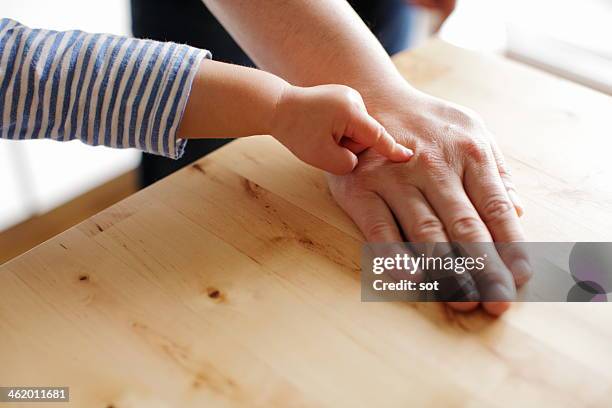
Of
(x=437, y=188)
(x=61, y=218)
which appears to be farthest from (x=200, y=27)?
(x=61, y=218)

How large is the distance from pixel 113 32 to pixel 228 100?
932 mm

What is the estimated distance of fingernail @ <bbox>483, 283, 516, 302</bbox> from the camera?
21.0 inches

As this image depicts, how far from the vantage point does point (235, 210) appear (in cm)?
64

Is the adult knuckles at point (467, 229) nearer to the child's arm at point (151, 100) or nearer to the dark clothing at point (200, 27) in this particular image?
the child's arm at point (151, 100)

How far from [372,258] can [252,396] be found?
7.2 inches

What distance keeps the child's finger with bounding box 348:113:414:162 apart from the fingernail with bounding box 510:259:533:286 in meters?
0.15

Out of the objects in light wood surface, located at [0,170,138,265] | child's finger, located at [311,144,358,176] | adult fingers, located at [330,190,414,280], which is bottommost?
light wood surface, located at [0,170,138,265]

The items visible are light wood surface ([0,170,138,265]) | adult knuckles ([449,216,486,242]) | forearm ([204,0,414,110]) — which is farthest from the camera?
light wood surface ([0,170,138,265])

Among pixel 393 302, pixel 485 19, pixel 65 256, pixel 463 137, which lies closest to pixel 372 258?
pixel 393 302

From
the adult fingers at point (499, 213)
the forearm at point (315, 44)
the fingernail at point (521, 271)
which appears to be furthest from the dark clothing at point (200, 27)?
the fingernail at point (521, 271)

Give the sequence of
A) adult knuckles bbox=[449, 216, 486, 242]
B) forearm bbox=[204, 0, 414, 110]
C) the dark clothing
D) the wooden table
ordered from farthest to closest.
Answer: the dark clothing
forearm bbox=[204, 0, 414, 110]
adult knuckles bbox=[449, 216, 486, 242]
the wooden table

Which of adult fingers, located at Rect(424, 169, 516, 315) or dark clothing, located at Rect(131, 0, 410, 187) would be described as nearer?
adult fingers, located at Rect(424, 169, 516, 315)

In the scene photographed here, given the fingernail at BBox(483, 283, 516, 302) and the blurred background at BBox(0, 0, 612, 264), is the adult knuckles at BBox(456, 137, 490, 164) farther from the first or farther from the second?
the blurred background at BBox(0, 0, 612, 264)

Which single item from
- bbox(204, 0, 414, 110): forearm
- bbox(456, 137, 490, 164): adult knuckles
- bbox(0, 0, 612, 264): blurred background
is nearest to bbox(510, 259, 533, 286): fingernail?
bbox(456, 137, 490, 164): adult knuckles
